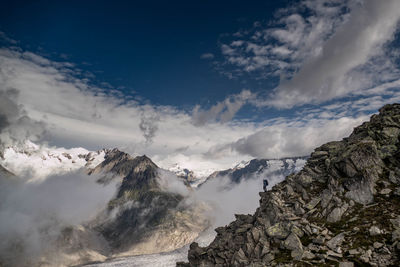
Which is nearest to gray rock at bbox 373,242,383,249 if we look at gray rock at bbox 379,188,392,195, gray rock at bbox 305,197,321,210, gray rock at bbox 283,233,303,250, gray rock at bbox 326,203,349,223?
gray rock at bbox 326,203,349,223

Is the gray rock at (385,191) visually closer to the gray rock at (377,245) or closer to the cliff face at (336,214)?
the cliff face at (336,214)

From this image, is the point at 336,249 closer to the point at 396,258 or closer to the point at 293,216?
the point at 396,258

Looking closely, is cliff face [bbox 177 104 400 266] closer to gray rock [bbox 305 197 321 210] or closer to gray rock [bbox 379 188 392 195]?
gray rock [bbox 305 197 321 210]

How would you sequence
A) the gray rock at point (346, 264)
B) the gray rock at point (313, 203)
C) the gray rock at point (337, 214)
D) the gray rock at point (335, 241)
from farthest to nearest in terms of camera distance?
the gray rock at point (313, 203), the gray rock at point (337, 214), the gray rock at point (335, 241), the gray rock at point (346, 264)

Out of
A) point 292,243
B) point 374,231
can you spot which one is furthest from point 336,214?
point 292,243

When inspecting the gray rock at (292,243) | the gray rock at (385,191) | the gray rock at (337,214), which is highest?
the gray rock at (385,191)

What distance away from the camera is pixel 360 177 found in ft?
170

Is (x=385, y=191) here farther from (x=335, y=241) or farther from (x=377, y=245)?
(x=335, y=241)

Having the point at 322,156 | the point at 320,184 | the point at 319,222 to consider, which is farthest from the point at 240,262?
the point at 322,156

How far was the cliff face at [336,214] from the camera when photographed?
39.8 m

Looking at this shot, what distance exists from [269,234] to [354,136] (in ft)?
131

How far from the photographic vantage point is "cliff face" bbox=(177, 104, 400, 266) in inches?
1567

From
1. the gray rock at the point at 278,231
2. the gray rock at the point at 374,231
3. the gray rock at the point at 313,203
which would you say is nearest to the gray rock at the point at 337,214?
the gray rock at the point at 313,203

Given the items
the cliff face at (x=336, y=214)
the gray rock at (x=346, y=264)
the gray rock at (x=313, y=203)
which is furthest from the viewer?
the gray rock at (x=313, y=203)
